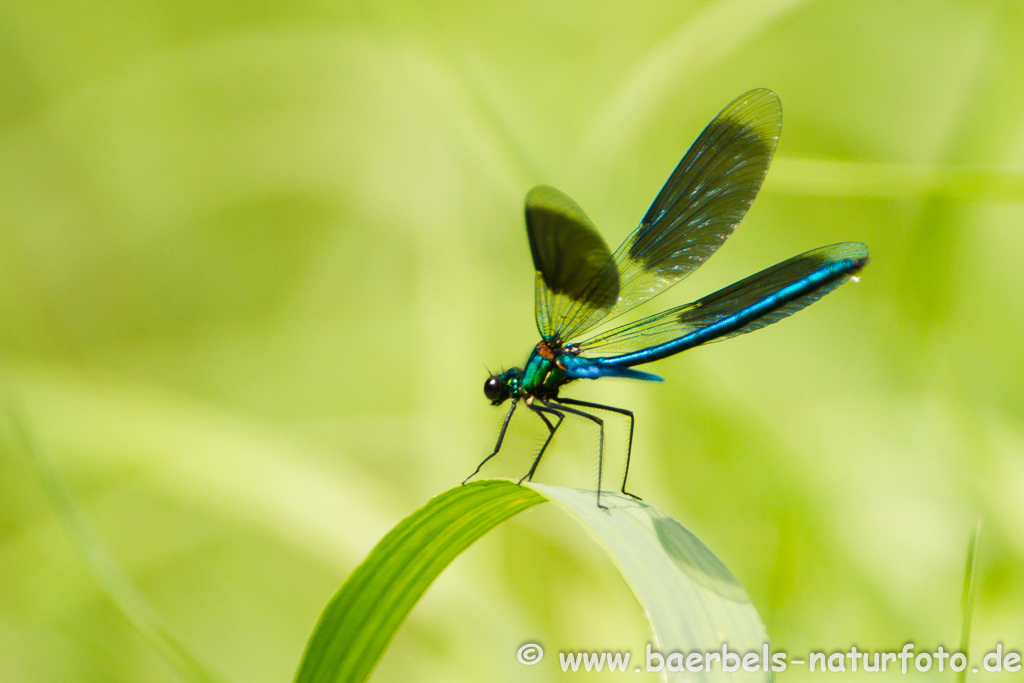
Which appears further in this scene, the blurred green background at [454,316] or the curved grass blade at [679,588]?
the blurred green background at [454,316]

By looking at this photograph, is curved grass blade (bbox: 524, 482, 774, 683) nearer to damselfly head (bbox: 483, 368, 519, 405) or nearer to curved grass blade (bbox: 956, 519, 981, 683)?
curved grass blade (bbox: 956, 519, 981, 683)

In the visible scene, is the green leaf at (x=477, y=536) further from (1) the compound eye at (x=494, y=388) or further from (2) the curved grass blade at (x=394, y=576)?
(1) the compound eye at (x=494, y=388)

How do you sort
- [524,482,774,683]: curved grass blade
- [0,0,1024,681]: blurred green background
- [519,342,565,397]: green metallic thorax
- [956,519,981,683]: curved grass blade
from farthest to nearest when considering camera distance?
[0,0,1024,681]: blurred green background, [519,342,565,397]: green metallic thorax, [956,519,981,683]: curved grass blade, [524,482,774,683]: curved grass blade

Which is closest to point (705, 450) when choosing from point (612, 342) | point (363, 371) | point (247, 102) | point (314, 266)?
point (612, 342)

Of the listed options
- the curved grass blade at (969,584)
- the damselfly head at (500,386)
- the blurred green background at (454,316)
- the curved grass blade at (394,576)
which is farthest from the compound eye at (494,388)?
the curved grass blade at (969,584)

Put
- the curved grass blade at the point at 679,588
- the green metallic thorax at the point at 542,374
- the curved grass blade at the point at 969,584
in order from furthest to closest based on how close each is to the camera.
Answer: the green metallic thorax at the point at 542,374 → the curved grass blade at the point at 969,584 → the curved grass blade at the point at 679,588

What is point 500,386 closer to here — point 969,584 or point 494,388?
point 494,388

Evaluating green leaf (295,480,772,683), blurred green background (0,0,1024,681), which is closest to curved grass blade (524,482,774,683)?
green leaf (295,480,772,683)
